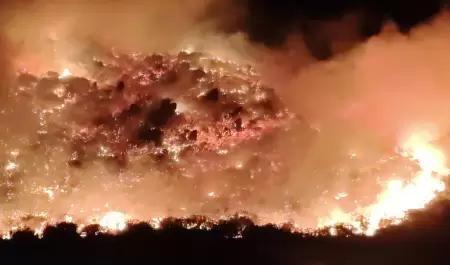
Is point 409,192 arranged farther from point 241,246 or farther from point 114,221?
point 114,221

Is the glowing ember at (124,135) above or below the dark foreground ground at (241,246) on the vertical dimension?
above

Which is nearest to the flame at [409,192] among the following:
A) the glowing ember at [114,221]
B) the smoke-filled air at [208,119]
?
the smoke-filled air at [208,119]

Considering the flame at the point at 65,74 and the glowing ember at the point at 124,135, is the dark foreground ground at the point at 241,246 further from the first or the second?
the flame at the point at 65,74

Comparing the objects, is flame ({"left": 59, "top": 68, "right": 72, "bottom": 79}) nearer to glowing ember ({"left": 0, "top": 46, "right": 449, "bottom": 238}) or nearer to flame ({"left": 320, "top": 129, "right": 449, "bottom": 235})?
glowing ember ({"left": 0, "top": 46, "right": 449, "bottom": 238})

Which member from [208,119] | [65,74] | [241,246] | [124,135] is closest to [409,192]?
[241,246]

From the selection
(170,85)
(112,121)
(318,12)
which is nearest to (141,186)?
(112,121)

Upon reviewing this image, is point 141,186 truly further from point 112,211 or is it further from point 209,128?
point 209,128

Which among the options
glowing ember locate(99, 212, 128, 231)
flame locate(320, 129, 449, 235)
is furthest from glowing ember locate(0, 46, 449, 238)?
flame locate(320, 129, 449, 235)
